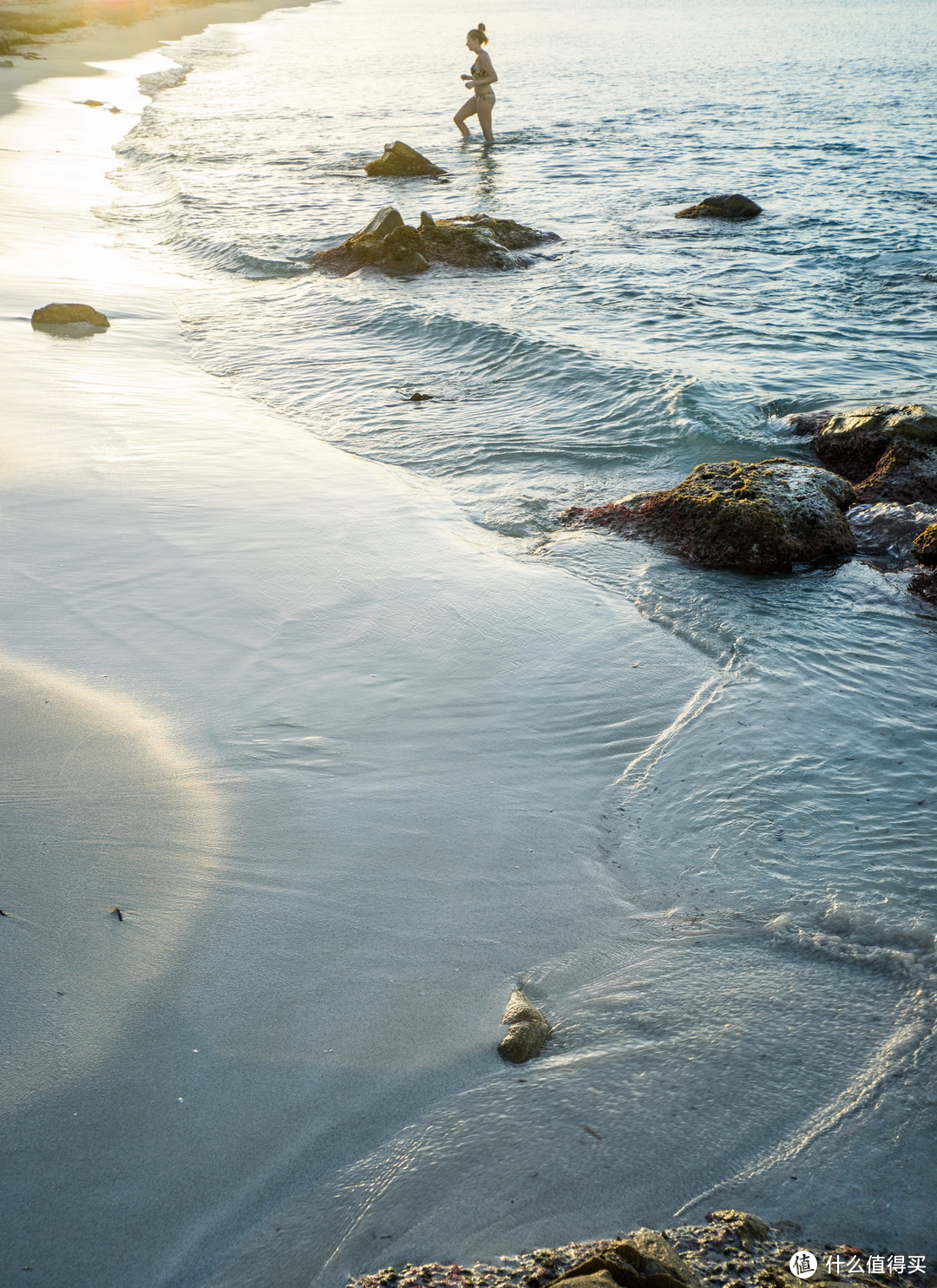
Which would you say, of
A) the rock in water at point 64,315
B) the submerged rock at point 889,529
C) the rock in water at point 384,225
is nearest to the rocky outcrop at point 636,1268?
the submerged rock at point 889,529

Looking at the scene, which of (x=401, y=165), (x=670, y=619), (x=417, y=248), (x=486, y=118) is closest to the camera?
(x=670, y=619)

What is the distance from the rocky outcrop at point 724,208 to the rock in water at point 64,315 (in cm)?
1052

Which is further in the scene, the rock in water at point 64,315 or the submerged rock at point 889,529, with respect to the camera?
the rock in water at point 64,315

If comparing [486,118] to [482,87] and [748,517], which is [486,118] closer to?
[482,87]

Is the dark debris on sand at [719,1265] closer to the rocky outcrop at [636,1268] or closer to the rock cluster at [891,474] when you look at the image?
the rocky outcrop at [636,1268]

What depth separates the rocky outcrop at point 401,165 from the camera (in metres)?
20.0

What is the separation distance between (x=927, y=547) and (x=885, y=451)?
5.41 feet

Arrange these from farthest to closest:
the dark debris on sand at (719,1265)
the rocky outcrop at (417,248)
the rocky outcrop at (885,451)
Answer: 1. the rocky outcrop at (417,248)
2. the rocky outcrop at (885,451)
3. the dark debris on sand at (719,1265)

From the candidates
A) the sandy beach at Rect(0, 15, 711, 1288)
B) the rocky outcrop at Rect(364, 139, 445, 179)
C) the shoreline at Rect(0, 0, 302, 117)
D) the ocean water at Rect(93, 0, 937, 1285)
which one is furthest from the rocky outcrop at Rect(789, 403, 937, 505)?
the shoreline at Rect(0, 0, 302, 117)

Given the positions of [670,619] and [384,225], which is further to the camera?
[384,225]

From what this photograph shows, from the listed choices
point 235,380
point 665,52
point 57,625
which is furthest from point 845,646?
point 665,52

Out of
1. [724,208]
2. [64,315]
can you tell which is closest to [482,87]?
[724,208]

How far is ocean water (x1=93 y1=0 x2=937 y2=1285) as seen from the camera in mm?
2461

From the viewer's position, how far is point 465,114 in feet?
77.9
